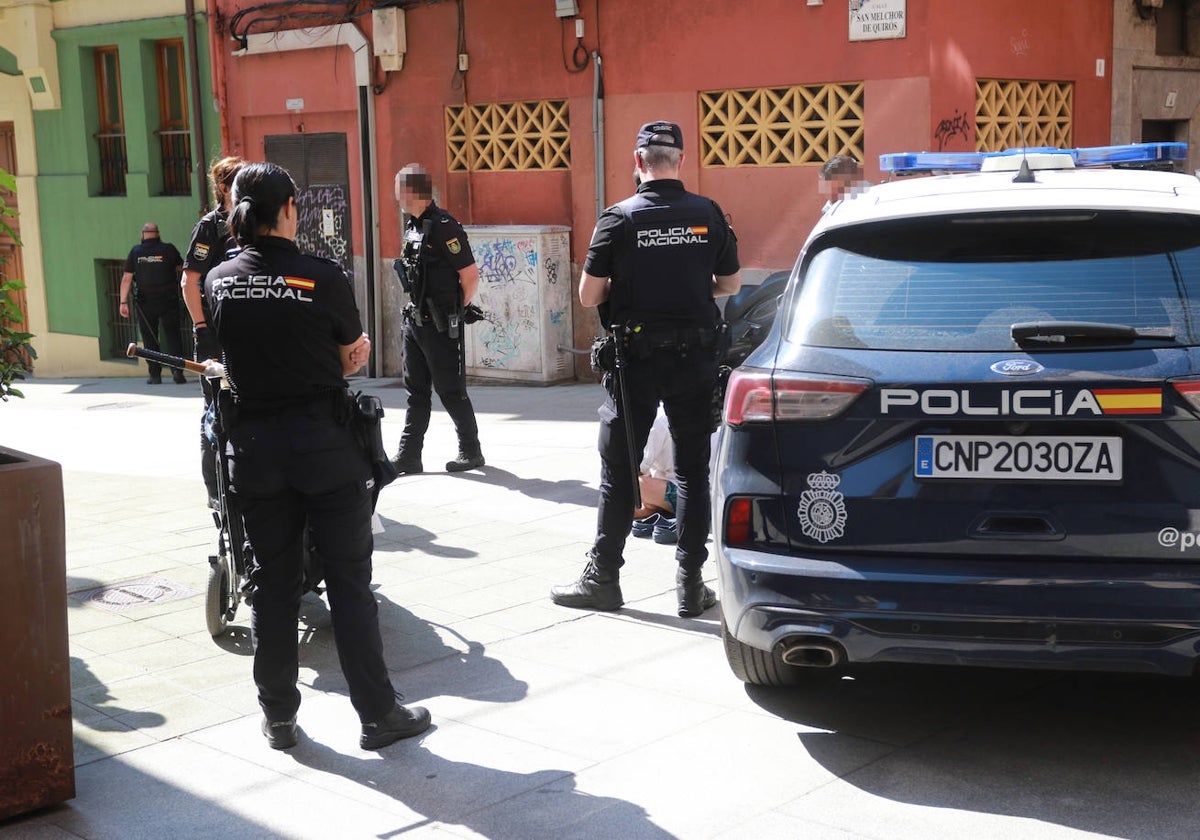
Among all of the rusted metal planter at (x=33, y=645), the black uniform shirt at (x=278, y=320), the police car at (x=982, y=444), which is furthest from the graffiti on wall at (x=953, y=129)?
the rusted metal planter at (x=33, y=645)

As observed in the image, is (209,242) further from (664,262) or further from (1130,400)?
(1130,400)

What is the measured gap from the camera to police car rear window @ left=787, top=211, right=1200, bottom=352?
4113mm

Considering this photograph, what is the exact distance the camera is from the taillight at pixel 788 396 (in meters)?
4.20

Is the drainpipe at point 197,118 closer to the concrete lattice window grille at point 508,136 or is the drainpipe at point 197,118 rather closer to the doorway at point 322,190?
the doorway at point 322,190

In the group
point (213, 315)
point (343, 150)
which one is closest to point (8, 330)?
point (213, 315)

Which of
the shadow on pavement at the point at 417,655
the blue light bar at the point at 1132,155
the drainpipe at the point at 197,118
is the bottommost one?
the shadow on pavement at the point at 417,655

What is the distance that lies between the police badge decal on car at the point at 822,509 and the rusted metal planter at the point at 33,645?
2140mm

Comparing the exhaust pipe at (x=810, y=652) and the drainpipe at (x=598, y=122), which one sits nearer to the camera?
the exhaust pipe at (x=810, y=652)

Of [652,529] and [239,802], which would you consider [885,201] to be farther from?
[652,529]

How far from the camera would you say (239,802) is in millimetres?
4305

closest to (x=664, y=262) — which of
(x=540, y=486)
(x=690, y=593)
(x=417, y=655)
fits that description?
(x=690, y=593)

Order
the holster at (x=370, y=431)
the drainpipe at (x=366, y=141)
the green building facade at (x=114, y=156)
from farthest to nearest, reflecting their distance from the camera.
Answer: the green building facade at (x=114, y=156) < the drainpipe at (x=366, y=141) < the holster at (x=370, y=431)

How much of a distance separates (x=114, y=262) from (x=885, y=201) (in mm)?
18241

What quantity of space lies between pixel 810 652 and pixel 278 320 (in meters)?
1.89
